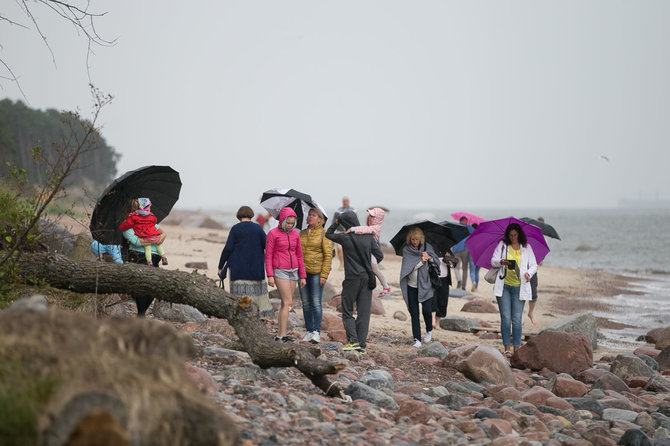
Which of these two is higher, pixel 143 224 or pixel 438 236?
pixel 143 224

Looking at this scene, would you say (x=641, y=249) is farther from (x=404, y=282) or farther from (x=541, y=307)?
(x=404, y=282)

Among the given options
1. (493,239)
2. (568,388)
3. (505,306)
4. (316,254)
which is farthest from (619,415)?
(316,254)

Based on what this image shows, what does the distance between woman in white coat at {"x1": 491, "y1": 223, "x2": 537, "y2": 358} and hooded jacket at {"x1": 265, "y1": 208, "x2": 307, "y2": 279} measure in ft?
10.9

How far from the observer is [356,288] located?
31.1ft

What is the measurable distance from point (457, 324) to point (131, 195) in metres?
7.32

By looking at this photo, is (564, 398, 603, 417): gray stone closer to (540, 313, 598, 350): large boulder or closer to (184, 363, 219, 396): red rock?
(184, 363, 219, 396): red rock

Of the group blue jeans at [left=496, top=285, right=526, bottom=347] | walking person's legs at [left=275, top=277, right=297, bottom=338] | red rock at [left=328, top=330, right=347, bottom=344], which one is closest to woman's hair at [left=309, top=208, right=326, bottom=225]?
walking person's legs at [left=275, top=277, right=297, bottom=338]

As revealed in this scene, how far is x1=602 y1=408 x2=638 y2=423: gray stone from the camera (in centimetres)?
739

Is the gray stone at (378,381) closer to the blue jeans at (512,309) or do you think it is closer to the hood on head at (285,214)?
the hood on head at (285,214)

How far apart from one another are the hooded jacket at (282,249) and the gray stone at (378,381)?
6.96 feet

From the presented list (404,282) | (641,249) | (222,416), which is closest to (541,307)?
(404,282)

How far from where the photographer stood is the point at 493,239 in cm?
1073

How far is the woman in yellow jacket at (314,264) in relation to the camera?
31.0ft

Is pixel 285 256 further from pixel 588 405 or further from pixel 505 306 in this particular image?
pixel 588 405
